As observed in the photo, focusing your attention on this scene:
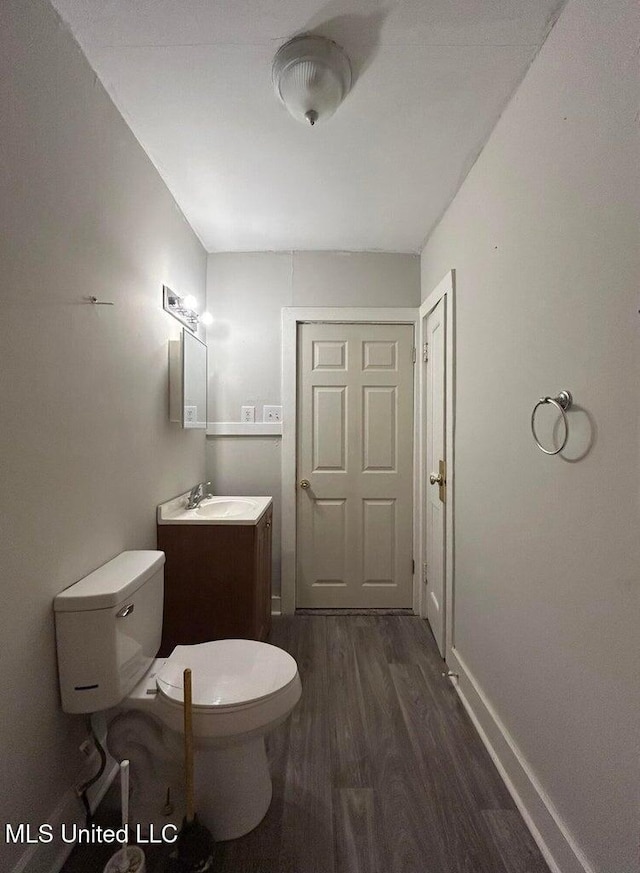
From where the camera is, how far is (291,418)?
8.58ft

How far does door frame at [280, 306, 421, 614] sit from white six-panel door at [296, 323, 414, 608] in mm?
63

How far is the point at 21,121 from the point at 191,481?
168 cm

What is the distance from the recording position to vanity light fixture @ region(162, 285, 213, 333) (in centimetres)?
192

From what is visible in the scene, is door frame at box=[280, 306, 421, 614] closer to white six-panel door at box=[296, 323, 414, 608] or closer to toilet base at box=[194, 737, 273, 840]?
white six-panel door at box=[296, 323, 414, 608]

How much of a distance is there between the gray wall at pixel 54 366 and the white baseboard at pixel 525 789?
1.37 metres

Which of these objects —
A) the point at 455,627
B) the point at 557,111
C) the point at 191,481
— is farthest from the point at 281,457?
the point at 557,111

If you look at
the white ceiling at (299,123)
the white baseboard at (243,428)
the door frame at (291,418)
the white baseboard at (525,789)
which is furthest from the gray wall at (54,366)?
the white baseboard at (525,789)

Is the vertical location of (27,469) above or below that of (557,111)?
below

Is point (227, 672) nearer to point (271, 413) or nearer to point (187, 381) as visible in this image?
point (187, 381)

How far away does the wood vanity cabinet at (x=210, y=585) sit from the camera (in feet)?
6.08

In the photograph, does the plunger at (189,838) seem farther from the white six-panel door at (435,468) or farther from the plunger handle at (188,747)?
the white six-panel door at (435,468)

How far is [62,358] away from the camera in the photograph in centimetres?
115

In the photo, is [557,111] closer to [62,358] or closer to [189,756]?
[62,358]

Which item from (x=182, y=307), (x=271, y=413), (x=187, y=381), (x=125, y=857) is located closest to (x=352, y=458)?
(x=271, y=413)
